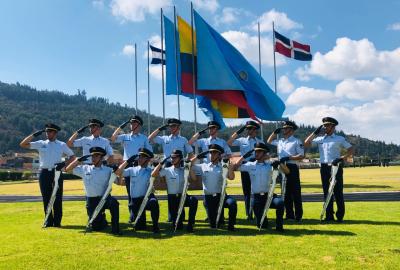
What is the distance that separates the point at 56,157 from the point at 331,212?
6.62m

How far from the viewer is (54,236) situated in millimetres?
8602

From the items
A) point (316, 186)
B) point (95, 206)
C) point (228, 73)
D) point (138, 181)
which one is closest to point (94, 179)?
point (95, 206)

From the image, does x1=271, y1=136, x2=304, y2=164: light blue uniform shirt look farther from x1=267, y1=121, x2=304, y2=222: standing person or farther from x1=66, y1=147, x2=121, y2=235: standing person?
x1=66, y1=147, x2=121, y2=235: standing person

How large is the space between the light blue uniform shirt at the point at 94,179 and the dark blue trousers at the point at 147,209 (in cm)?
73

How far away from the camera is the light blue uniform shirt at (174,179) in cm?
933

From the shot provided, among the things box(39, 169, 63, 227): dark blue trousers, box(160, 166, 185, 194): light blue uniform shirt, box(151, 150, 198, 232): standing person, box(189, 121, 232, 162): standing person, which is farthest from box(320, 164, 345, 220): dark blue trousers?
box(39, 169, 63, 227): dark blue trousers

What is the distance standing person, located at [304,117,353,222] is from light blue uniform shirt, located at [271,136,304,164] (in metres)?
0.25

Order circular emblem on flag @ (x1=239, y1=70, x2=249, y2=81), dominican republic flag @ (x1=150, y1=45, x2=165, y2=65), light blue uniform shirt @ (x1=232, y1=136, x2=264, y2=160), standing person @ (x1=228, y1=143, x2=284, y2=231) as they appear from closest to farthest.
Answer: standing person @ (x1=228, y1=143, x2=284, y2=231) → light blue uniform shirt @ (x1=232, y1=136, x2=264, y2=160) → circular emblem on flag @ (x1=239, y1=70, x2=249, y2=81) → dominican republic flag @ (x1=150, y1=45, x2=165, y2=65)

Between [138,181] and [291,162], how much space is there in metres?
3.70

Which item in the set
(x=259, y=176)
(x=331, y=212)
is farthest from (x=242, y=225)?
(x=331, y=212)

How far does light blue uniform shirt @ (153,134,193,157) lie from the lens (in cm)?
1034

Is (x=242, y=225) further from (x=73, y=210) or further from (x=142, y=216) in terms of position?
(x=73, y=210)

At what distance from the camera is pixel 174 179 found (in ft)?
30.6

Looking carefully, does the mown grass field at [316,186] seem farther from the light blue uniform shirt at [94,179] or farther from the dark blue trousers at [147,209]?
the light blue uniform shirt at [94,179]
